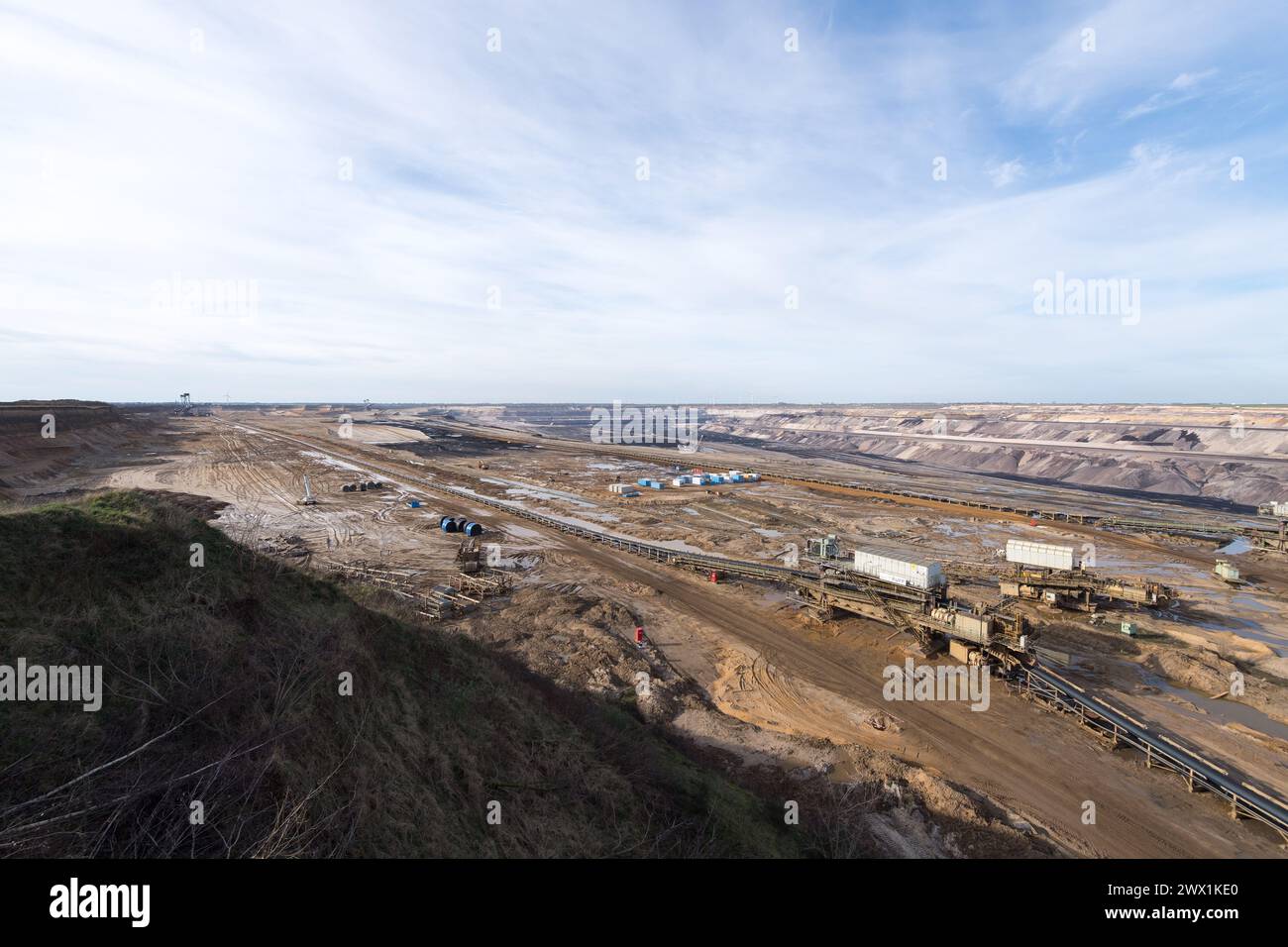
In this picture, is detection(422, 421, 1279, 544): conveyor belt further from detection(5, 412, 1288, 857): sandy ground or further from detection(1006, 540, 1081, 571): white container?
detection(1006, 540, 1081, 571): white container

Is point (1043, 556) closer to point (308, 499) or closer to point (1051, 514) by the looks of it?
point (1051, 514)

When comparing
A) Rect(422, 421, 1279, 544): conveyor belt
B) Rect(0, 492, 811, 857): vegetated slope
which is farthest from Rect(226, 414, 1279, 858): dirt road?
Rect(422, 421, 1279, 544): conveyor belt

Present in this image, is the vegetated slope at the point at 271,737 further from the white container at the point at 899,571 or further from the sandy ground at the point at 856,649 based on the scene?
the white container at the point at 899,571

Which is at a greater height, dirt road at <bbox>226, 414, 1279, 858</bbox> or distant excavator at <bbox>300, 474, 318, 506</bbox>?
distant excavator at <bbox>300, 474, 318, 506</bbox>

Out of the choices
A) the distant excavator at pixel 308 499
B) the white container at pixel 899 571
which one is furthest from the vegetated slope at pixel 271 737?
the distant excavator at pixel 308 499
